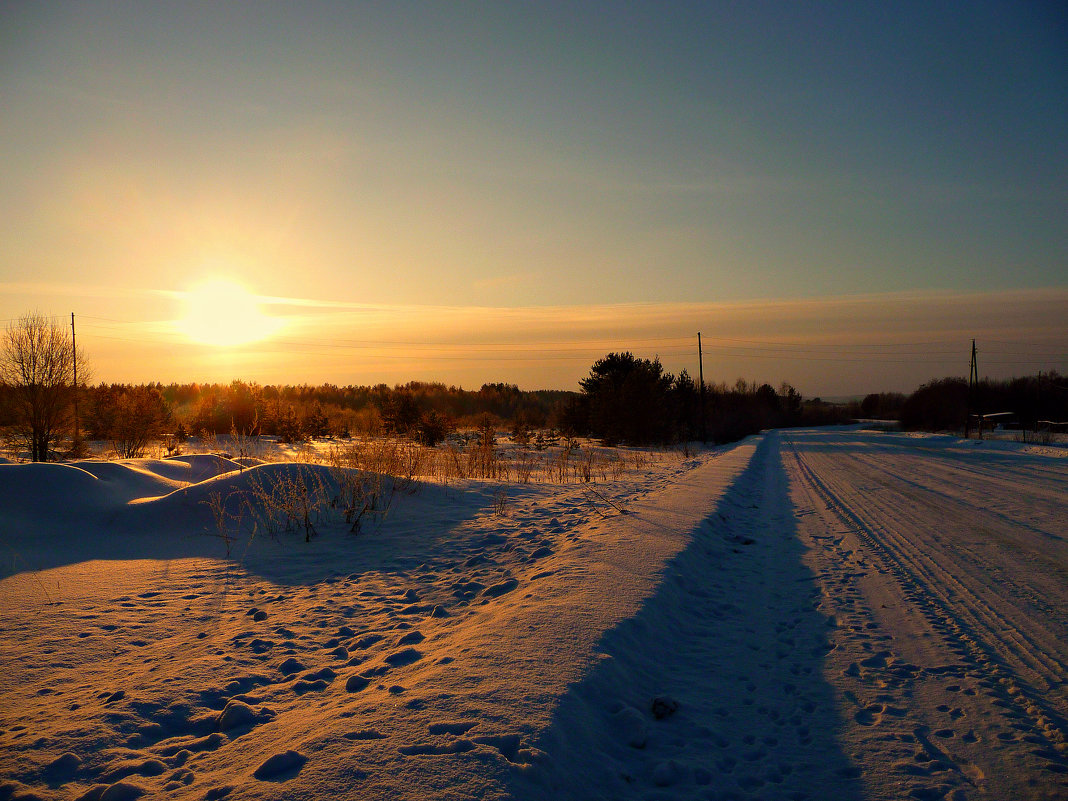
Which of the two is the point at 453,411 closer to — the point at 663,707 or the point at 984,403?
the point at 663,707

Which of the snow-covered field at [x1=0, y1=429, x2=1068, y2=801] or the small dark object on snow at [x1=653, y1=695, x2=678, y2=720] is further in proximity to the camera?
the small dark object on snow at [x1=653, y1=695, x2=678, y2=720]

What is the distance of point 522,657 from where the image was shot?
11.7 ft

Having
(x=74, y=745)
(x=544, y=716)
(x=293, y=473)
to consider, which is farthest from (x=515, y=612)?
(x=293, y=473)

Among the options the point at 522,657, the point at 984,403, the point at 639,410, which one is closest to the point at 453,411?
the point at 639,410

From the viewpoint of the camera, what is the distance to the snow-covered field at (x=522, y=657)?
2.61 m

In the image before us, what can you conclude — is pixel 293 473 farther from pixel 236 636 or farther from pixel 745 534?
pixel 745 534

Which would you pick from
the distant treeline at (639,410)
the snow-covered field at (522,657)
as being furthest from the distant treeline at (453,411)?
the snow-covered field at (522,657)

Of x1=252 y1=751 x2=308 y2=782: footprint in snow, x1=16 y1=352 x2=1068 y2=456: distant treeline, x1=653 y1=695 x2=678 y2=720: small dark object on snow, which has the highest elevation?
x1=16 y1=352 x2=1068 y2=456: distant treeline

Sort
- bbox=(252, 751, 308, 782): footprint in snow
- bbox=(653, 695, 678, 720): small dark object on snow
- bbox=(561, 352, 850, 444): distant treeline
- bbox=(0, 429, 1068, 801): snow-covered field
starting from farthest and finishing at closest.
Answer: bbox=(561, 352, 850, 444): distant treeline, bbox=(653, 695, 678, 720): small dark object on snow, bbox=(0, 429, 1068, 801): snow-covered field, bbox=(252, 751, 308, 782): footprint in snow

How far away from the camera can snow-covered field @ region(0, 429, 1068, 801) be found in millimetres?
2613

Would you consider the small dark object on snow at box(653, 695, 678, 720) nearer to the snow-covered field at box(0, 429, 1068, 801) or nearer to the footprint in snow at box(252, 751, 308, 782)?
the snow-covered field at box(0, 429, 1068, 801)

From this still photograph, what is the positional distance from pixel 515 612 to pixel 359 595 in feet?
5.91

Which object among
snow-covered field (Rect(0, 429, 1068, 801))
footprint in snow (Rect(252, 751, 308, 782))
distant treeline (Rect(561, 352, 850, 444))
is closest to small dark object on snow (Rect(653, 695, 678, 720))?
snow-covered field (Rect(0, 429, 1068, 801))

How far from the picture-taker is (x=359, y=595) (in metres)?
5.40
